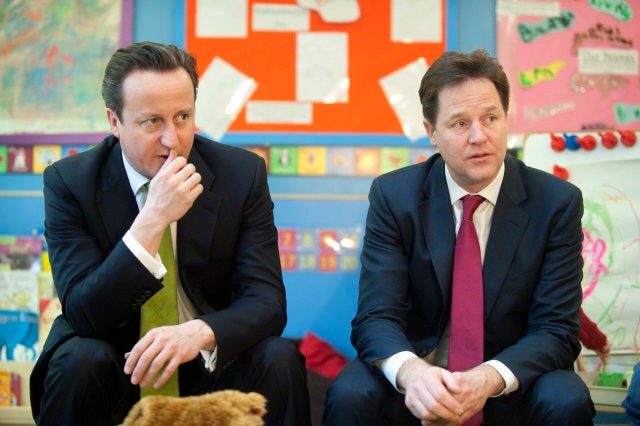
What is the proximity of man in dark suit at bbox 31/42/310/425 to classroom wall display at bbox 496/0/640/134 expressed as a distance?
4.65ft

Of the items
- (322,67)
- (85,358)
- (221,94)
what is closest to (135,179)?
(85,358)

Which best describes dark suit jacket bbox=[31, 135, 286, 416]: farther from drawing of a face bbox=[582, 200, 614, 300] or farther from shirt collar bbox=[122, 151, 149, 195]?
drawing of a face bbox=[582, 200, 614, 300]

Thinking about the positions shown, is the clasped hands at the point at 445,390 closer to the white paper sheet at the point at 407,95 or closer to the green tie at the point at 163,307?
the green tie at the point at 163,307

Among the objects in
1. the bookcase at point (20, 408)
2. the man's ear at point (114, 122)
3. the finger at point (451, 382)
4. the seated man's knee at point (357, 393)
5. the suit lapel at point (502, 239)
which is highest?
the man's ear at point (114, 122)

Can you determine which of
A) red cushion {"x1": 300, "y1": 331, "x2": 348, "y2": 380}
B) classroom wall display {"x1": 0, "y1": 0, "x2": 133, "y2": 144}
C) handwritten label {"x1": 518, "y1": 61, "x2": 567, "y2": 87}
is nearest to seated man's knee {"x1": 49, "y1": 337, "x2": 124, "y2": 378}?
red cushion {"x1": 300, "y1": 331, "x2": 348, "y2": 380}

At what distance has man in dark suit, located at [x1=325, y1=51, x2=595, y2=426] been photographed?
155 cm

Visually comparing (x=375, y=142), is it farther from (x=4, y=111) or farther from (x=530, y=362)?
(x=4, y=111)

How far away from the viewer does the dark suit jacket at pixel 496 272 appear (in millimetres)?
1649

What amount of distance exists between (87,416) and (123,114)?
728mm

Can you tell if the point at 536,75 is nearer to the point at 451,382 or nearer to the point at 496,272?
the point at 496,272

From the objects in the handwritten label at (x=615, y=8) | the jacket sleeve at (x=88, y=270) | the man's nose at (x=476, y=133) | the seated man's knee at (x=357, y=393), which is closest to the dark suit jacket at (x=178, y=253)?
the jacket sleeve at (x=88, y=270)

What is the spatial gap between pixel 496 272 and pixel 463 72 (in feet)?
1.72

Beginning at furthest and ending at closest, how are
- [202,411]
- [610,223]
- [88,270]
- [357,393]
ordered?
1. [610,223]
2. [88,270]
3. [357,393]
4. [202,411]

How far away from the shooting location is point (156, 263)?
154 cm
